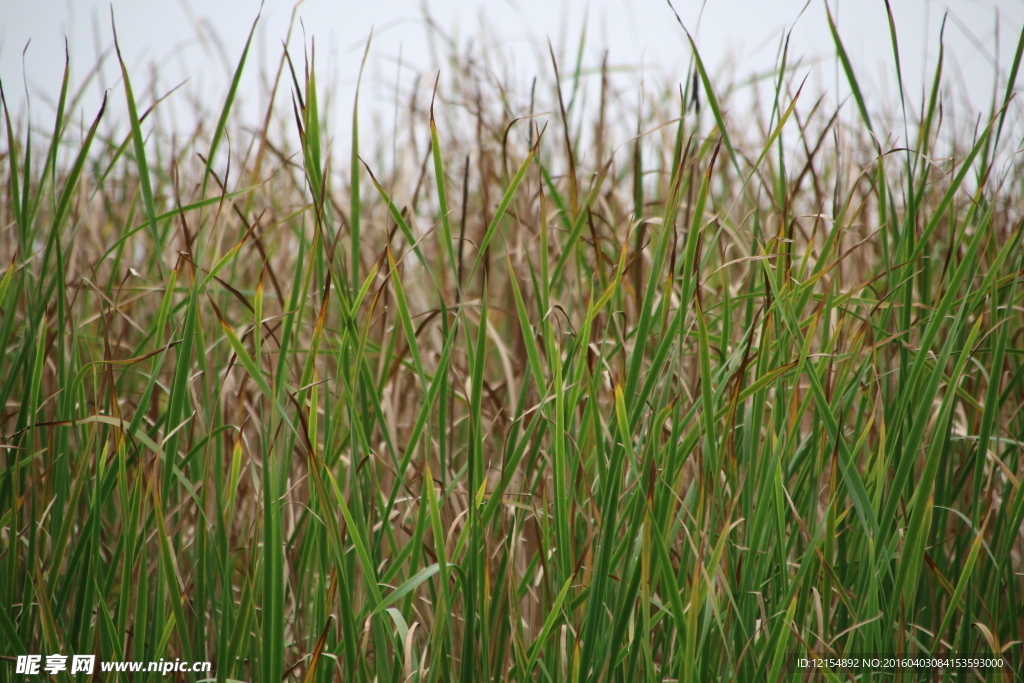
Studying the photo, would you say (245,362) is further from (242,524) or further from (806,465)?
(806,465)

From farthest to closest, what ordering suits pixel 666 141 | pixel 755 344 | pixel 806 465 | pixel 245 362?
pixel 666 141
pixel 755 344
pixel 806 465
pixel 245 362

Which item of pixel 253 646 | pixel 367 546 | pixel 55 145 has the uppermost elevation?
pixel 55 145

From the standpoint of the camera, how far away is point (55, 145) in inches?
24.3

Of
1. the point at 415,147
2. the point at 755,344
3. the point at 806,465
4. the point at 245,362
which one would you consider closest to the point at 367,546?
the point at 245,362

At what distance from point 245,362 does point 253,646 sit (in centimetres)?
37

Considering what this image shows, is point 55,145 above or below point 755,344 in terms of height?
above

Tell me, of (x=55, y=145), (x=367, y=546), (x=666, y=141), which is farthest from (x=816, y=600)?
(x=666, y=141)

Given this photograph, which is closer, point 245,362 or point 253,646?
point 245,362

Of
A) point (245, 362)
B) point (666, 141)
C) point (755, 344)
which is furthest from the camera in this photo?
point (666, 141)

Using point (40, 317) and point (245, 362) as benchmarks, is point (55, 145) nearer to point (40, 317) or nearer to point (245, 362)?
point (40, 317)

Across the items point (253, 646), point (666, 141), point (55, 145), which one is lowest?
point (253, 646)

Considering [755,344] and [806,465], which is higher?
[755,344]

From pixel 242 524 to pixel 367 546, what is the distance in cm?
37

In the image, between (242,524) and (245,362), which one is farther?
(242,524)
